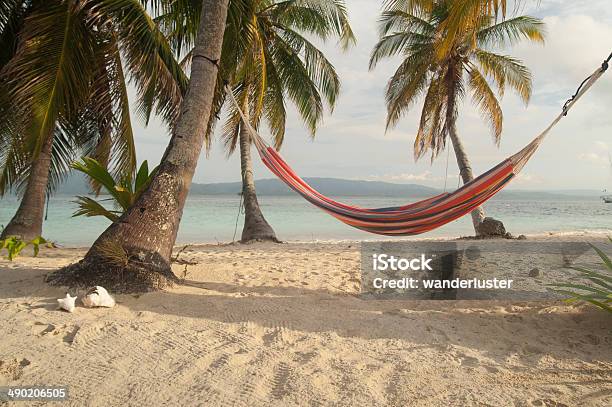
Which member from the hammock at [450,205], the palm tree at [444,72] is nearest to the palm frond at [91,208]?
the hammock at [450,205]

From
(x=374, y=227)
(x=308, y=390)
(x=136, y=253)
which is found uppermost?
(x=374, y=227)

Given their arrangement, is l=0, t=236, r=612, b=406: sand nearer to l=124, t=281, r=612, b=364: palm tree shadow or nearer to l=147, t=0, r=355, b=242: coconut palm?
l=124, t=281, r=612, b=364: palm tree shadow

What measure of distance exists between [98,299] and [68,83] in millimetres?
2254

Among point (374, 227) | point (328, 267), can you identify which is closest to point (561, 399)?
point (374, 227)

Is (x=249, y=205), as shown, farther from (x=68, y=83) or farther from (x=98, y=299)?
(x=98, y=299)

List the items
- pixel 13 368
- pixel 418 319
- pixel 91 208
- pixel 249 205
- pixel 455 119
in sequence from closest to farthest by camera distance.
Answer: pixel 13 368
pixel 418 319
pixel 91 208
pixel 249 205
pixel 455 119

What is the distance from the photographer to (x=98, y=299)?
2004 mm

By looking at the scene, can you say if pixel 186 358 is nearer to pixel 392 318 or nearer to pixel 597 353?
pixel 392 318

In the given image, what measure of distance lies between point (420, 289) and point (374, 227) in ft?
1.76

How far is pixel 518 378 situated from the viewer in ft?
4.86

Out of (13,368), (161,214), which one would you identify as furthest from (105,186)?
(13,368)

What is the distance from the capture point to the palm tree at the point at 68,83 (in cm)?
322

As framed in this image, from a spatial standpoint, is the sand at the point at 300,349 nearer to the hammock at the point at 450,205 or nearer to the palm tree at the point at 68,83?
the hammock at the point at 450,205

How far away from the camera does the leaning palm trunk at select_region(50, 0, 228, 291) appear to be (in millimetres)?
2287
